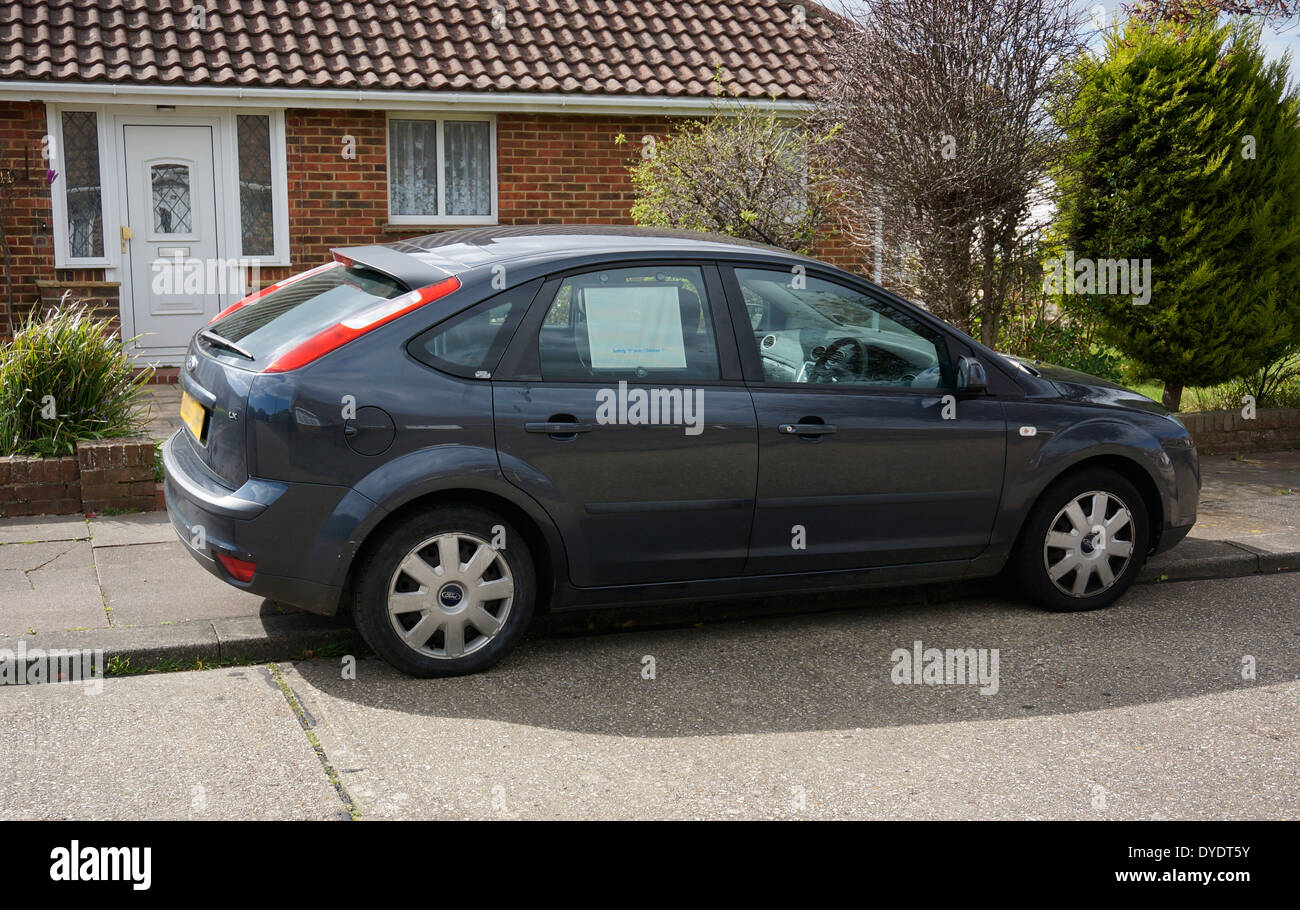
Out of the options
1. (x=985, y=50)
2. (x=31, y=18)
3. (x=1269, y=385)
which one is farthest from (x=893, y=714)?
(x=31, y=18)

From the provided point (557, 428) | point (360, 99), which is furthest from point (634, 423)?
point (360, 99)

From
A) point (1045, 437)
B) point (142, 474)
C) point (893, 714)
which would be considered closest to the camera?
point (893, 714)

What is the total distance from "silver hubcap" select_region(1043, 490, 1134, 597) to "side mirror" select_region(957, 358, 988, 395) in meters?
0.76

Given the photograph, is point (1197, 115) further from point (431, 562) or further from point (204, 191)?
point (204, 191)

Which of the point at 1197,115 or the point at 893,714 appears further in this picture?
the point at 1197,115

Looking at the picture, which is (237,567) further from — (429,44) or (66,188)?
(429,44)

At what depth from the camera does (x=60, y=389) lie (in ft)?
24.3

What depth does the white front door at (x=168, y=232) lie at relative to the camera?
1225 cm

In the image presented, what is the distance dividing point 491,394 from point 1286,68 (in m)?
7.76

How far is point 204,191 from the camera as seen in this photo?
12.5 m

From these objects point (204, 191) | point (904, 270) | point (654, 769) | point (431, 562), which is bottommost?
point (654, 769)

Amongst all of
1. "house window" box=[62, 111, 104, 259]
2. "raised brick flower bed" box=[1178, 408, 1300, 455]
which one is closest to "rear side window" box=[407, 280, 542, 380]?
"raised brick flower bed" box=[1178, 408, 1300, 455]

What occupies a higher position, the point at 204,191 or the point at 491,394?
the point at 204,191

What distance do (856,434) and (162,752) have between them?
298 centimetres
